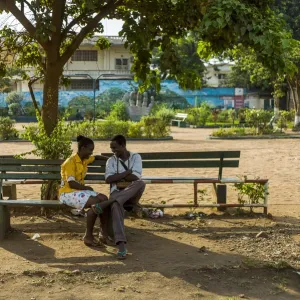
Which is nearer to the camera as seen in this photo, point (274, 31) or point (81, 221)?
point (274, 31)

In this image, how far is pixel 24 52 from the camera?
862 centimetres

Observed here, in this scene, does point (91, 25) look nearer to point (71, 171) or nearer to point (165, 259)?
point (71, 171)

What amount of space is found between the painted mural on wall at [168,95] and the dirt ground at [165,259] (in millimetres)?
38936

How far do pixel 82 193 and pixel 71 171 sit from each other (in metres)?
0.28

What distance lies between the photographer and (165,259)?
541 centimetres

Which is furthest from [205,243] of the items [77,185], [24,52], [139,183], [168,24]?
[24,52]

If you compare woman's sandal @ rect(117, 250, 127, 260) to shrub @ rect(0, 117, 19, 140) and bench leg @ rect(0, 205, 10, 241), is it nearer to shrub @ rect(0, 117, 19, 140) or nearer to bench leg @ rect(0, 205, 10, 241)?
bench leg @ rect(0, 205, 10, 241)

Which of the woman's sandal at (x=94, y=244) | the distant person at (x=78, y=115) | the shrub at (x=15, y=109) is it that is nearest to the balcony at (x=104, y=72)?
the distant person at (x=78, y=115)

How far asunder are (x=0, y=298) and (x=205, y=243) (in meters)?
2.43

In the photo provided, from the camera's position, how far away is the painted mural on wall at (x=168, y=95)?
153 feet

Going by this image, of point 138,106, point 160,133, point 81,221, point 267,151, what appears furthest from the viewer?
point 138,106

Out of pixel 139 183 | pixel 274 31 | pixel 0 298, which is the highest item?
pixel 274 31

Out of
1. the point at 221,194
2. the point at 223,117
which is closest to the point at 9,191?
the point at 221,194

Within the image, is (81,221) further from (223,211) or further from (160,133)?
(160,133)
